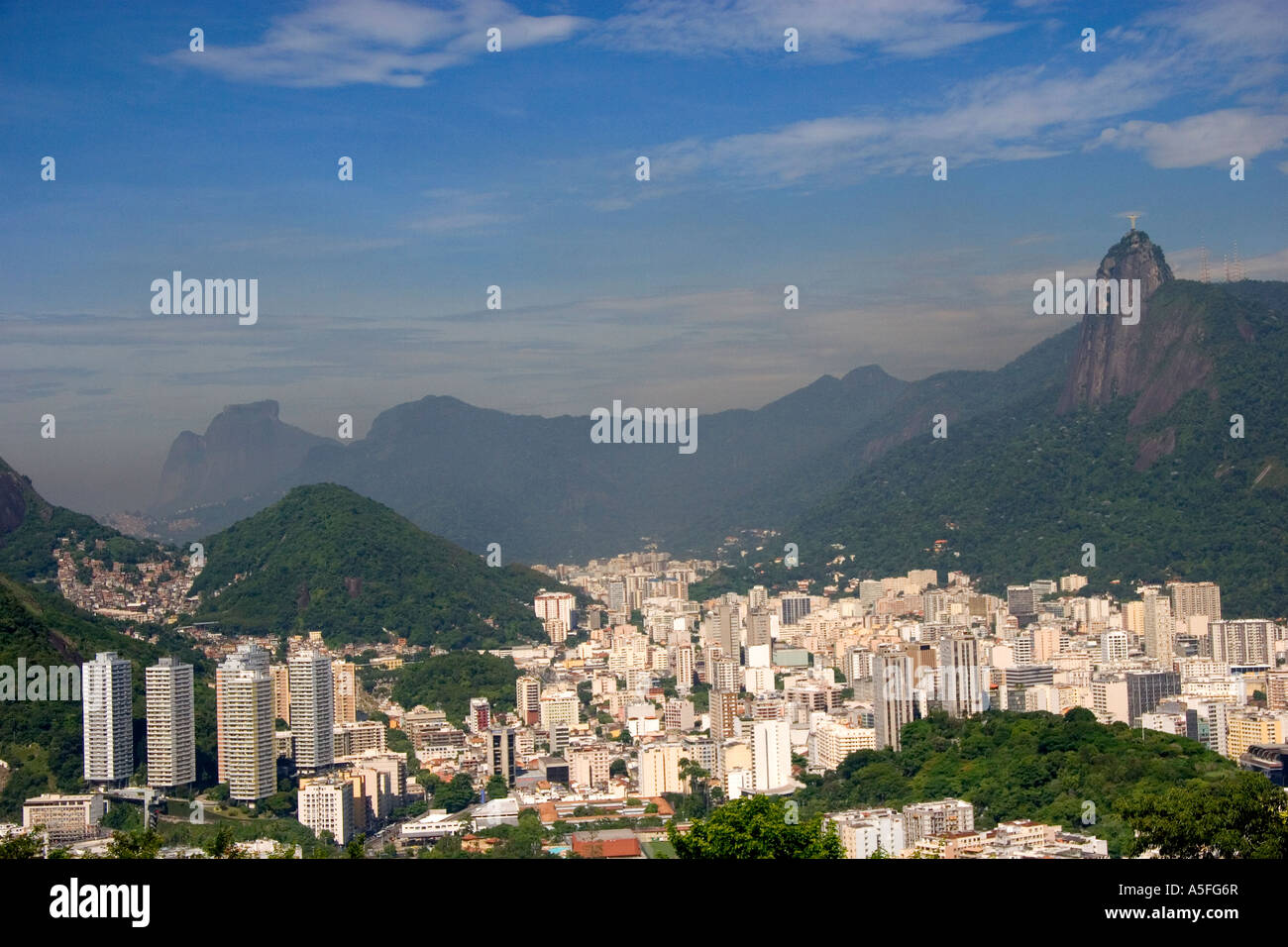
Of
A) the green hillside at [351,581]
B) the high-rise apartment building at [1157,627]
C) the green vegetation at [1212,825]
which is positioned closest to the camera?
the green vegetation at [1212,825]

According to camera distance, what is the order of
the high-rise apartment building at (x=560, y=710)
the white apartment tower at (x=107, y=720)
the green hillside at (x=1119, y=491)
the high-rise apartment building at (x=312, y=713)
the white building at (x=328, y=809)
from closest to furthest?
the white building at (x=328, y=809)
the white apartment tower at (x=107, y=720)
the high-rise apartment building at (x=312, y=713)
the high-rise apartment building at (x=560, y=710)
the green hillside at (x=1119, y=491)

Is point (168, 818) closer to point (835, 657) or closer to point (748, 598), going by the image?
point (835, 657)

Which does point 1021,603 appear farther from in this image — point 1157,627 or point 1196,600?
point 1157,627

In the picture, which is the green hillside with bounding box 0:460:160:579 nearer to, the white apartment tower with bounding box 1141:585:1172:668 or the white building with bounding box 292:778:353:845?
the white building with bounding box 292:778:353:845

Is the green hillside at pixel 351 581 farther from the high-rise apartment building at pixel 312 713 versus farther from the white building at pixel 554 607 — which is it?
the high-rise apartment building at pixel 312 713

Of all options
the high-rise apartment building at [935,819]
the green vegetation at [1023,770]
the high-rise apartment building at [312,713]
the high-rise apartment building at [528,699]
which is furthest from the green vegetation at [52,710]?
the high-rise apartment building at [935,819]

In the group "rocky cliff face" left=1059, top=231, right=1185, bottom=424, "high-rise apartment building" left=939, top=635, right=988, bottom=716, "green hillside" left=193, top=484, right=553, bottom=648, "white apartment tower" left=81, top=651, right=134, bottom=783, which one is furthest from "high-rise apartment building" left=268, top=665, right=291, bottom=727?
"rocky cliff face" left=1059, top=231, right=1185, bottom=424
